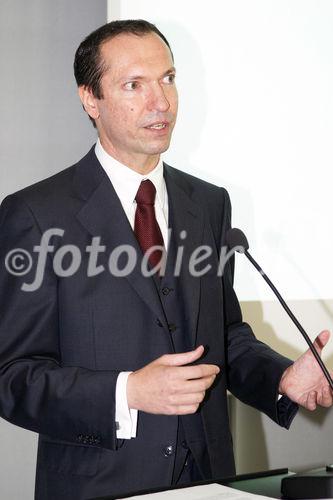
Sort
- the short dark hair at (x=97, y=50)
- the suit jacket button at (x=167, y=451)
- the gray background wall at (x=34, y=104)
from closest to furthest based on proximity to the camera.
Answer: the suit jacket button at (x=167, y=451) → the short dark hair at (x=97, y=50) → the gray background wall at (x=34, y=104)

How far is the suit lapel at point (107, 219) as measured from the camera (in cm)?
183

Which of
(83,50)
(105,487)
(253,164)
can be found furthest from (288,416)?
(253,164)

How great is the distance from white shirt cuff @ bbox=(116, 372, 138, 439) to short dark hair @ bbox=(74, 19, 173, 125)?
73cm

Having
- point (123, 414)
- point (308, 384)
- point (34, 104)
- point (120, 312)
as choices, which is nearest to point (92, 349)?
point (120, 312)

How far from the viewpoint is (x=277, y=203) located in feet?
9.36

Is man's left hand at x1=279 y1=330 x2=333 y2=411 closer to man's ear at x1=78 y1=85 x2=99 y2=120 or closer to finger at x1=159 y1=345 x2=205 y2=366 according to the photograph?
finger at x1=159 y1=345 x2=205 y2=366

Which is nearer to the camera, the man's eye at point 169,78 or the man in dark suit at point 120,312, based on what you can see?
the man in dark suit at point 120,312

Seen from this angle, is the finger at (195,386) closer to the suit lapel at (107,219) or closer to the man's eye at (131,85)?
the suit lapel at (107,219)

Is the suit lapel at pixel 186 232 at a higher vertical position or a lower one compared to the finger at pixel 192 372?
higher

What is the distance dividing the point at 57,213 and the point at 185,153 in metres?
1.05

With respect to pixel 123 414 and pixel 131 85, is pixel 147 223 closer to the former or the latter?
pixel 131 85

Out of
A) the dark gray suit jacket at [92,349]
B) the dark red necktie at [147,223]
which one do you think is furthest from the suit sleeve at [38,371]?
the dark red necktie at [147,223]

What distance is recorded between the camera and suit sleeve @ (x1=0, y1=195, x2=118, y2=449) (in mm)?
1657

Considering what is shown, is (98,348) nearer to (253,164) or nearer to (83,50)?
(83,50)
